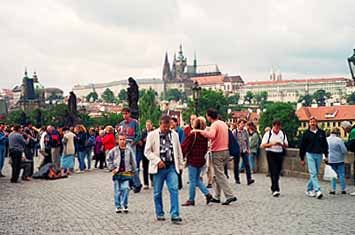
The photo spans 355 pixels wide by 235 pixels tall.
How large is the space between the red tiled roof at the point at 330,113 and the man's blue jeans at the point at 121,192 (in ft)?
372

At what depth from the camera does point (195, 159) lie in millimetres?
11438

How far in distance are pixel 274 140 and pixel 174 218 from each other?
4310 mm

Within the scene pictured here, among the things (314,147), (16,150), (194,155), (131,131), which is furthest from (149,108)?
(194,155)

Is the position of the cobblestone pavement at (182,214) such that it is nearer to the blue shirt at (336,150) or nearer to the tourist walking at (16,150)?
the blue shirt at (336,150)

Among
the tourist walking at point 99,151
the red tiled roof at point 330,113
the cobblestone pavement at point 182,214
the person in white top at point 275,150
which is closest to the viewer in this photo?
the cobblestone pavement at point 182,214

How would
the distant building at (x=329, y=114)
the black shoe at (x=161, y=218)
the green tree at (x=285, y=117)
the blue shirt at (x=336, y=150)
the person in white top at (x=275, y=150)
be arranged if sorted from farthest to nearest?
the distant building at (x=329, y=114), the green tree at (x=285, y=117), the blue shirt at (x=336, y=150), the person in white top at (x=275, y=150), the black shoe at (x=161, y=218)

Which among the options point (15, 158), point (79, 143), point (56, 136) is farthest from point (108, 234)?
point (79, 143)

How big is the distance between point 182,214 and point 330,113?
11967 centimetres

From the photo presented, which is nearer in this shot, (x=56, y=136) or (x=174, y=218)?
(x=174, y=218)

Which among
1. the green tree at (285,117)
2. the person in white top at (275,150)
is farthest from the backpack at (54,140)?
the green tree at (285,117)

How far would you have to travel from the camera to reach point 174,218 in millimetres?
9305

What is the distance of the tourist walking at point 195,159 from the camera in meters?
11.4

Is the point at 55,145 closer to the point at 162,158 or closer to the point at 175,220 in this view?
→ the point at 162,158

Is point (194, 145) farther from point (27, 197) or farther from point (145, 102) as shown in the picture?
point (145, 102)
